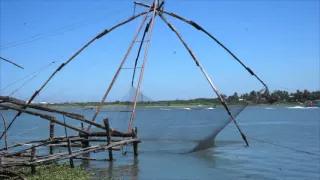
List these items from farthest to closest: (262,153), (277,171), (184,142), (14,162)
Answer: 1. (262,153)
2. (184,142)
3. (277,171)
4. (14,162)

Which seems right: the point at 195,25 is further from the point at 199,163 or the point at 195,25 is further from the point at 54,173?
the point at 54,173

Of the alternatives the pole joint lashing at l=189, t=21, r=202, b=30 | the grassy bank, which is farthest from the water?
the pole joint lashing at l=189, t=21, r=202, b=30

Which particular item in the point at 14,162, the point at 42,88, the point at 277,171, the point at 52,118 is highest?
the point at 42,88

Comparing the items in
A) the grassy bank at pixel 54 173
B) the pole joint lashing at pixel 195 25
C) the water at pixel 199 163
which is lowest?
the water at pixel 199 163

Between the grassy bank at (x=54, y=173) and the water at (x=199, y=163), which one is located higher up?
the grassy bank at (x=54, y=173)

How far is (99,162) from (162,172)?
238cm

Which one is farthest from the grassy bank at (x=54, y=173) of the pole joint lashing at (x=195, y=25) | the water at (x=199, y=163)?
the pole joint lashing at (x=195, y=25)

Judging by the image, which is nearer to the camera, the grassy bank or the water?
the grassy bank

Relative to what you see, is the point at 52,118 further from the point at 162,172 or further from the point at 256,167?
the point at 256,167

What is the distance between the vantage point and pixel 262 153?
15.8 metres

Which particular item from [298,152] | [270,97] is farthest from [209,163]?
[298,152]

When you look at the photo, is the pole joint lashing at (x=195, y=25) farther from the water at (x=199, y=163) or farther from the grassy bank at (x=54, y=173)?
the grassy bank at (x=54, y=173)

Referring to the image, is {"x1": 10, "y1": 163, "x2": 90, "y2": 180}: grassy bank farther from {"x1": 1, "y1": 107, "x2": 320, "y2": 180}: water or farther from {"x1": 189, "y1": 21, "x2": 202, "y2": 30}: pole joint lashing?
{"x1": 189, "y1": 21, "x2": 202, "y2": 30}: pole joint lashing

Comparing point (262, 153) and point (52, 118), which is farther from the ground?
point (52, 118)
